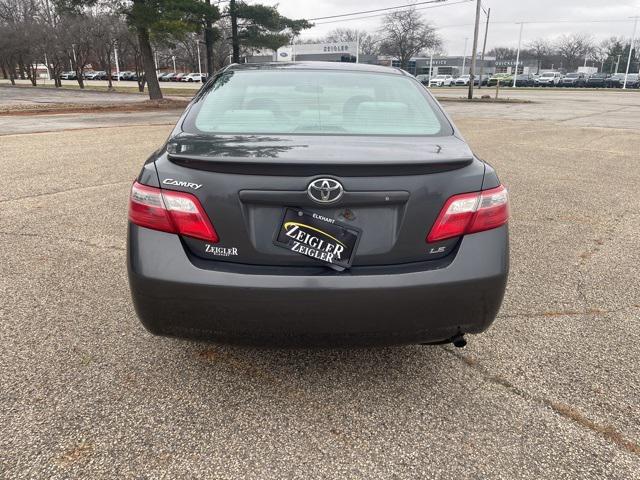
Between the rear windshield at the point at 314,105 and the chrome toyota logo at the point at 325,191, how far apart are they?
586mm

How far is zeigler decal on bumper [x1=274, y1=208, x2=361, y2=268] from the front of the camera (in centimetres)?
203

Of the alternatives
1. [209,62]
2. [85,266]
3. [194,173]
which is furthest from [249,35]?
[194,173]

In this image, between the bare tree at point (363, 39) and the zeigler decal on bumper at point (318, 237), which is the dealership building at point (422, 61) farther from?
the zeigler decal on bumper at point (318, 237)

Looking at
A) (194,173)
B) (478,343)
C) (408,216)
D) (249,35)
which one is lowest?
(478,343)

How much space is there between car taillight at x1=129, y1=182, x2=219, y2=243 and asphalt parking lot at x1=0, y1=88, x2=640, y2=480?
61 cm

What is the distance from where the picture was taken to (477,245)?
2.16 metres

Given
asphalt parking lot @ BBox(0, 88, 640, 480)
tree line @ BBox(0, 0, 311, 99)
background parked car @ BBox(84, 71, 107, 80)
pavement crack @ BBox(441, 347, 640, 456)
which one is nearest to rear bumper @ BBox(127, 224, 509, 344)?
asphalt parking lot @ BBox(0, 88, 640, 480)

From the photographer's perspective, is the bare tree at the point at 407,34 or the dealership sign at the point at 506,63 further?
the dealership sign at the point at 506,63

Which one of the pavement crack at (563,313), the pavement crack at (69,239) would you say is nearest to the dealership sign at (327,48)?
the pavement crack at (69,239)

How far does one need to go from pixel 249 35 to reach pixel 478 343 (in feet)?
92.1

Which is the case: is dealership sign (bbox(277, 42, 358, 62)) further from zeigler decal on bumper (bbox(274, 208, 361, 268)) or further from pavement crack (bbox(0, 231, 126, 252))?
zeigler decal on bumper (bbox(274, 208, 361, 268))

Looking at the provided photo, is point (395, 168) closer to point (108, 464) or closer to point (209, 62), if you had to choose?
point (108, 464)

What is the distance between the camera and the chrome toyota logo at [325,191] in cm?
201

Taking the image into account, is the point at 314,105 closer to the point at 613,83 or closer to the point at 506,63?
the point at 613,83
